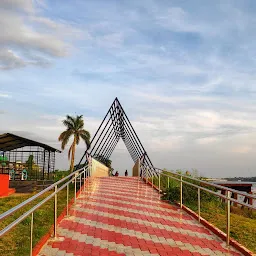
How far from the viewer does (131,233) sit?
660cm

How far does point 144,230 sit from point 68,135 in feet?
129

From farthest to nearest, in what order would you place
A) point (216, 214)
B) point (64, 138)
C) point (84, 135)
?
point (84, 135), point (64, 138), point (216, 214)

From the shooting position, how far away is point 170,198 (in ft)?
35.9

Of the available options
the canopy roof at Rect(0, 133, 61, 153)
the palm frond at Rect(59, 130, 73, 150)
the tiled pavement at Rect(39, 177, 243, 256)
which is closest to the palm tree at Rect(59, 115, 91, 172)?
the palm frond at Rect(59, 130, 73, 150)

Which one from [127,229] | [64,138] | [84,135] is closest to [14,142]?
[127,229]

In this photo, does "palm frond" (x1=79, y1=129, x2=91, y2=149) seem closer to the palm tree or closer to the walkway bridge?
the palm tree

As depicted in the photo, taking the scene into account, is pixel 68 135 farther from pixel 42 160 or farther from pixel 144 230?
pixel 144 230

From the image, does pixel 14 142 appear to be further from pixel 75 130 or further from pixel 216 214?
pixel 75 130

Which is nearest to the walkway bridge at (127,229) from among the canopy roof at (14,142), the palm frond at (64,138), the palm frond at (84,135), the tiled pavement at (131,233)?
the tiled pavement at (131,233)

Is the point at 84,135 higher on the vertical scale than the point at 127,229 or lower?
higher

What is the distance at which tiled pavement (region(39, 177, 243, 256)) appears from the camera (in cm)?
557

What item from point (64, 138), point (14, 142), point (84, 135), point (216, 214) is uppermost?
point (84, 135)

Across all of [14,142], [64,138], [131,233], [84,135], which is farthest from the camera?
[84,135]

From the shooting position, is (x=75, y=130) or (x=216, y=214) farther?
(x=75, y=130)
